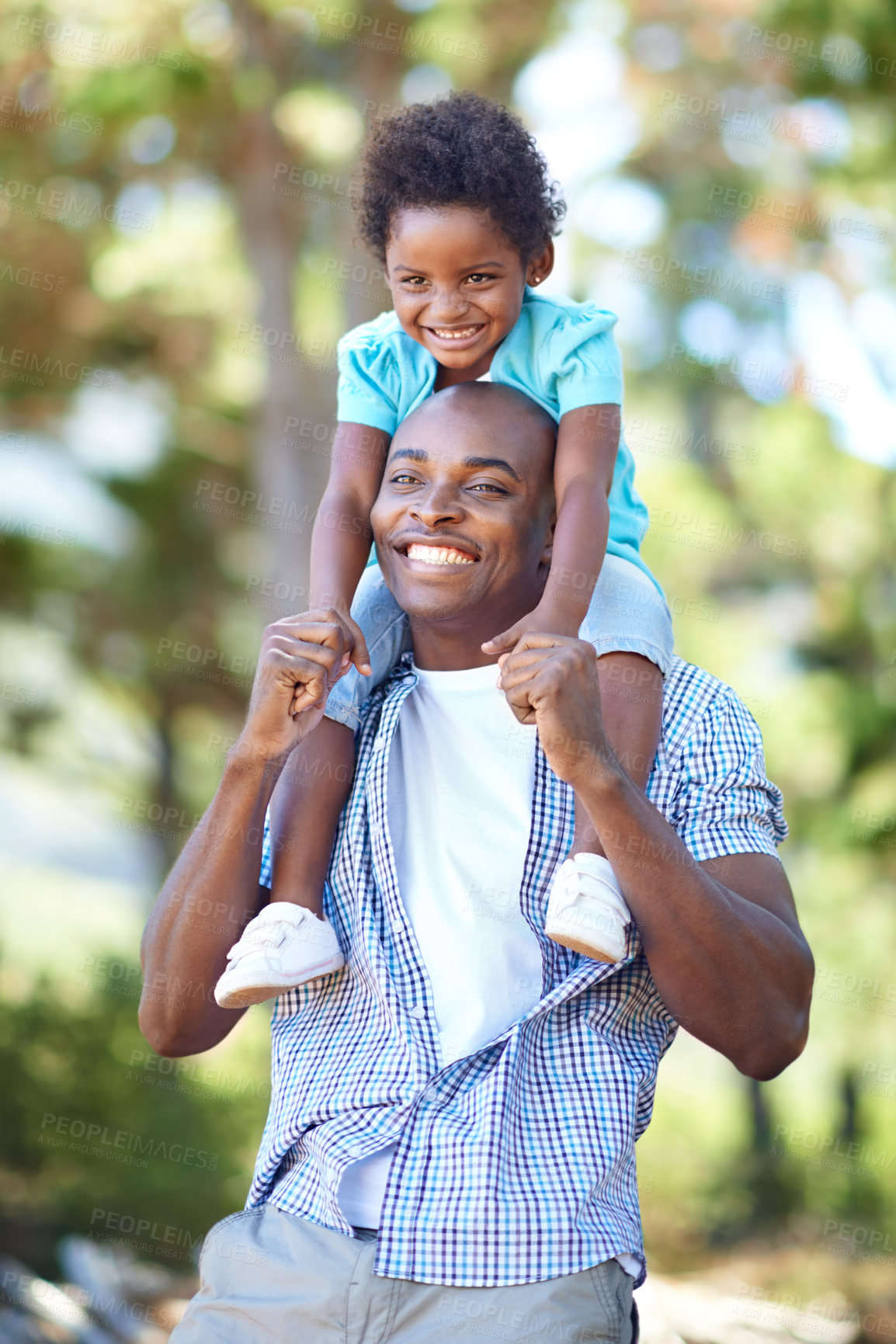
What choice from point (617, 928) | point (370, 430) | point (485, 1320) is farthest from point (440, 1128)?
point (370, 430)

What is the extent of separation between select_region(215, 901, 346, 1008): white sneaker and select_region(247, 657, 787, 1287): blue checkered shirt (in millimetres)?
97

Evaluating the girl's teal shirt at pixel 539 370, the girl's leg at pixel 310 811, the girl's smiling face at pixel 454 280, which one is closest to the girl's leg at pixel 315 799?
the girl's leg at pixel 310 811

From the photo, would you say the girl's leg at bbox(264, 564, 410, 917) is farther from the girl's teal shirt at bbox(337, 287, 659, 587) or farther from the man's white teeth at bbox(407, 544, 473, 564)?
the girl's teal shirt at bbox(337, 287, 659, 587)

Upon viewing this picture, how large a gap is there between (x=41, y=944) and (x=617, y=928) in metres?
7.50

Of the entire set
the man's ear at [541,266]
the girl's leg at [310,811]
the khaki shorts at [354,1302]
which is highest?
Answer: the man's ear at [541,266]

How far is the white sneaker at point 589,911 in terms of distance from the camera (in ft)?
6.93

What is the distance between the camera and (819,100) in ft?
24.5

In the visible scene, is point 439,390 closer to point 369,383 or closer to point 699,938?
point 369,383

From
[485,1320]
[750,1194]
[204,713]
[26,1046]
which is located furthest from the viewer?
[204,713]

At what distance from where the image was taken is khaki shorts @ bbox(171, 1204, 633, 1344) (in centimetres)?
203

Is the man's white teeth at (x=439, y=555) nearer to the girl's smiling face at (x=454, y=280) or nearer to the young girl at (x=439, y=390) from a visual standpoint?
the young girl at (x=439, y=390)

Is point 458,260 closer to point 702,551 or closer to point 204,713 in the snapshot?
point 702,551

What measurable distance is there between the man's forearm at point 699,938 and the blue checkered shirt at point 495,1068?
105 millimetres

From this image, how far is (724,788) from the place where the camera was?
244cm
